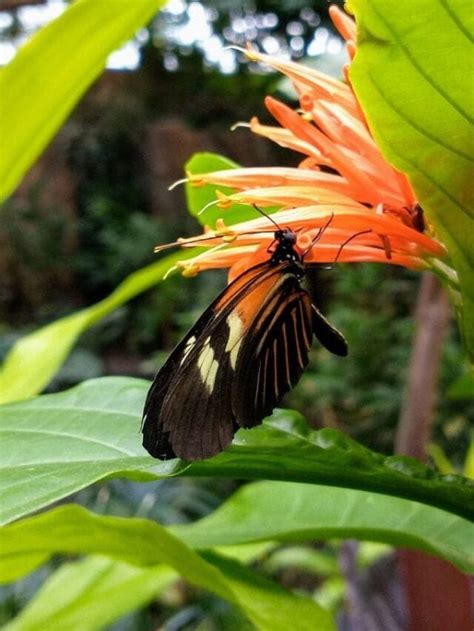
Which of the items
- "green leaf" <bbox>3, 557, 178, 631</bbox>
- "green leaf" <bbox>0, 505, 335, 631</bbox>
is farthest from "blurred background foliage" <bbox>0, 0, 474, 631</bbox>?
"green leaf" <bbox>0, 505, 335, 631</bbox>

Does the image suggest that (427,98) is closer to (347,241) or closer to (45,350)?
(347,241)

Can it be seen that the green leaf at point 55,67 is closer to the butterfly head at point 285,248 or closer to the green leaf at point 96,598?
the butterfly head at point 285,248

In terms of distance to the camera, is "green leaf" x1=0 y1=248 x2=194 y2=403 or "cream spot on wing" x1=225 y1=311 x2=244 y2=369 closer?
"cream spot on wing" x1=225 y1=311 x2=244 y2=369

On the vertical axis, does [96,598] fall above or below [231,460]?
below

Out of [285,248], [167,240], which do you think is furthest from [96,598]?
[167,240]

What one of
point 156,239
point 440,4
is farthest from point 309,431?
point 156,239

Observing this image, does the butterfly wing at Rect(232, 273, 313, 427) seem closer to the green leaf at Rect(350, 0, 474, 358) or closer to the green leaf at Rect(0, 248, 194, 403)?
the green leaf at Rect(350, 0, 474, 358)

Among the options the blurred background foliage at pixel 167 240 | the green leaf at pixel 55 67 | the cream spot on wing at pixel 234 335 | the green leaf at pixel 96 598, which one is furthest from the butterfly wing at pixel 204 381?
the blurred background foliage at pixel 167 240
